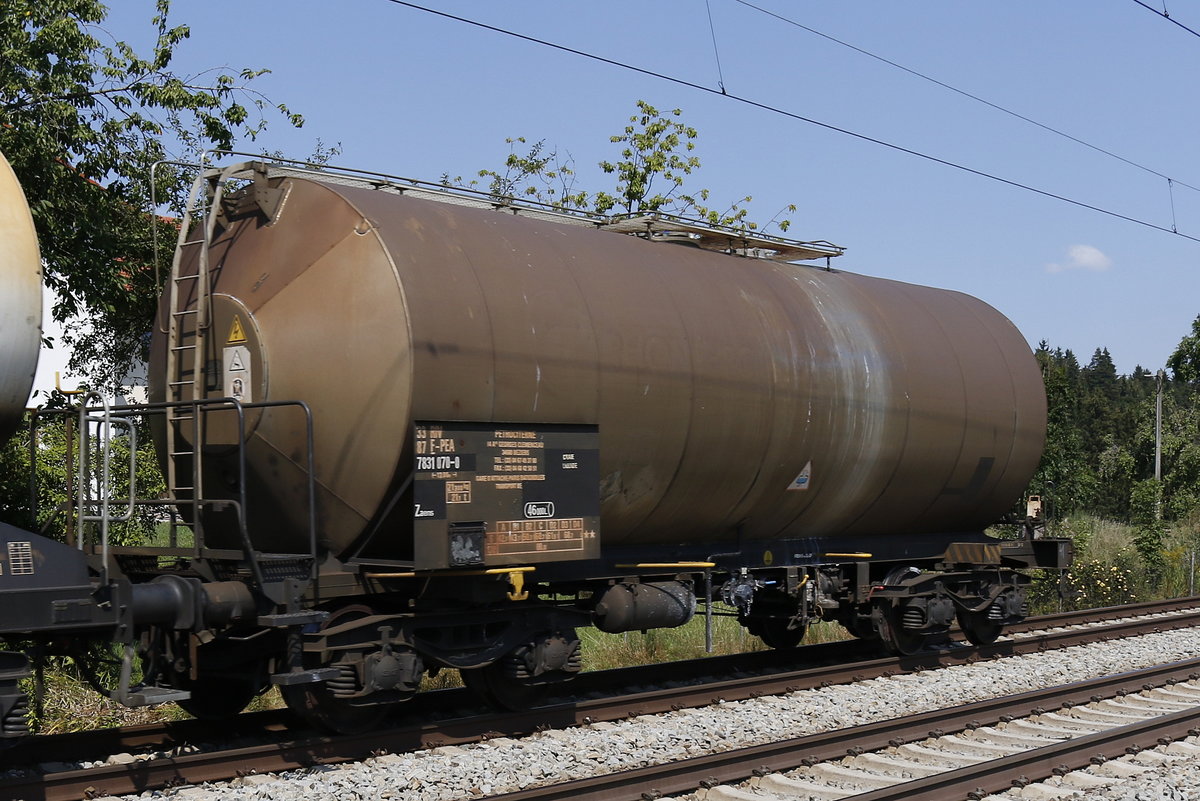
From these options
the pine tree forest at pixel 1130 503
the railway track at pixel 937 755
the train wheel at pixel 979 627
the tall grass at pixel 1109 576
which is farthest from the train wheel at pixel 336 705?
the pine tree forest at pixel 1130 503

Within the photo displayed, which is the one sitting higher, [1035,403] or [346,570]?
[1035,403]

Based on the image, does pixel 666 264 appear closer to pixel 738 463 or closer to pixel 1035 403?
pixel 738 463

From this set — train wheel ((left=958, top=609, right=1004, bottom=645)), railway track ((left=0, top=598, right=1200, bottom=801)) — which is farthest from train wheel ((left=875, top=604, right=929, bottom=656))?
train wheel ((left=958, top=609, right=1004, bottom=645))

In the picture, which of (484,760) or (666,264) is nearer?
(484,760)

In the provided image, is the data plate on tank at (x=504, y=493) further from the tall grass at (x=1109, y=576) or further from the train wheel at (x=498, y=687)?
the tall grass at (x=1109, y=576)

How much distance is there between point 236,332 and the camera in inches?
367

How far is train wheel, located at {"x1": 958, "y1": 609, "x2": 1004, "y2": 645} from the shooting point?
1448 centimetres

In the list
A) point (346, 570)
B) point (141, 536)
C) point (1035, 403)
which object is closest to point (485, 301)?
point (346, 570)

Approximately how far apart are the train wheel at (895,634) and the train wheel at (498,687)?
4938mm

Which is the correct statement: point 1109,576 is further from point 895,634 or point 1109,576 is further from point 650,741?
point 650,741

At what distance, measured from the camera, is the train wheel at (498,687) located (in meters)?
10.0

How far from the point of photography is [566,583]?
1073cm

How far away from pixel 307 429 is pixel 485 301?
1.67 m

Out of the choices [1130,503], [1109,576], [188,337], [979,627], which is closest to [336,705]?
[188,337]
